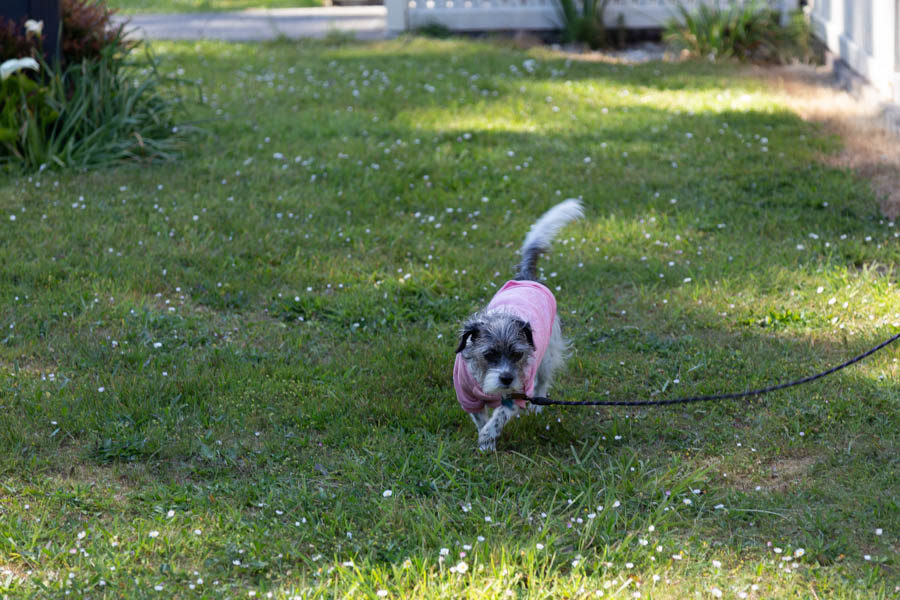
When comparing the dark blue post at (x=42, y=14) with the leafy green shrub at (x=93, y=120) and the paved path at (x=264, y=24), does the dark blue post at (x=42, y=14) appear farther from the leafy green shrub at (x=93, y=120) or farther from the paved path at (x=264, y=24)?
the paved path at (x=264, y=24)

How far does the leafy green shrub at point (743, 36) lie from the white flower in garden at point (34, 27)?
26.2ft

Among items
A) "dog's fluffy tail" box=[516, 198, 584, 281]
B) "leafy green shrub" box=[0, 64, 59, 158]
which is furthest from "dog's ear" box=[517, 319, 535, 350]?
"leafy green shrub" box=[0, 64, 59, 158]

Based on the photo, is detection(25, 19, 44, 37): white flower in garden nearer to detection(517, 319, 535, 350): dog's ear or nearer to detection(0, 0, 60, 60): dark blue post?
detection(0, 0, 60, 60): dark blue post

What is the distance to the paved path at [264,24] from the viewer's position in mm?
14109

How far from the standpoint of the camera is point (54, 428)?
4.41 m

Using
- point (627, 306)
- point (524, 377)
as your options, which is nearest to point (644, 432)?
point (524, 377)

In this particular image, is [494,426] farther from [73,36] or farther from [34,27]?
[73,36]

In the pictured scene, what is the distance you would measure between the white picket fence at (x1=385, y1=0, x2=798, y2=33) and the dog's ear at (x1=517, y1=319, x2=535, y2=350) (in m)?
10.6

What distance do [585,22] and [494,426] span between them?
1021 centimetres

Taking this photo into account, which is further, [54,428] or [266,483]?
[54,428]

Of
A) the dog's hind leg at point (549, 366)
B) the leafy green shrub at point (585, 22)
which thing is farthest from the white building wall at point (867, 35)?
the dog's hind leg at point (549, 366)

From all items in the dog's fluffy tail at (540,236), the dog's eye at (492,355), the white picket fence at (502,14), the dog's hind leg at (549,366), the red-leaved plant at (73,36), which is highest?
the white picket fence at (502,14)

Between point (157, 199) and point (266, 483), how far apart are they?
396 centimetres

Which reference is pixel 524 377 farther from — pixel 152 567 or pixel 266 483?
pixel 152 567
